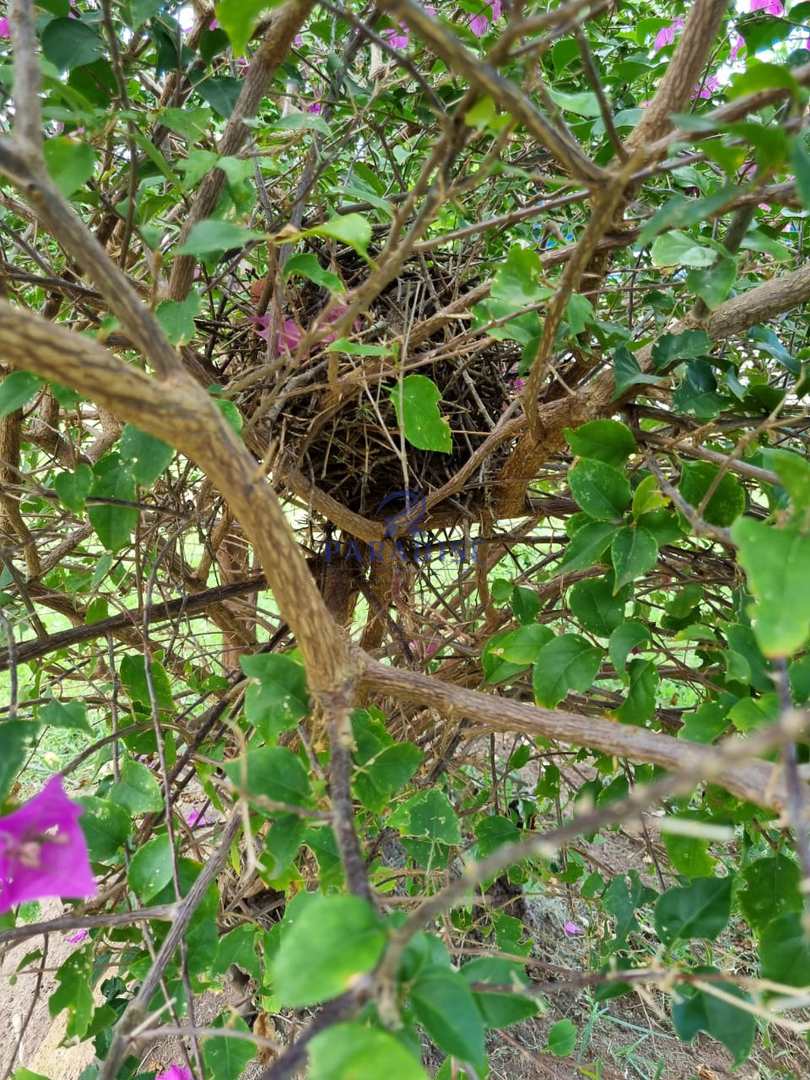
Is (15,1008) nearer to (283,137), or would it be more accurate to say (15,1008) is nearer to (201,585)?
(201,585)

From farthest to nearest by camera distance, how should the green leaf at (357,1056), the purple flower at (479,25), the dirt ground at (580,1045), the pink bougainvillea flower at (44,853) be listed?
the dirt ground at (580,1045), the purple flower at (479,25), the pink bougainvillea flower at (44,853), the green leaf at (357,1056)

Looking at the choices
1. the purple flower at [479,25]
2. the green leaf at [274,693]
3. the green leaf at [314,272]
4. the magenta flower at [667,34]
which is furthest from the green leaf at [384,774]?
the magenta flower at [667,34]

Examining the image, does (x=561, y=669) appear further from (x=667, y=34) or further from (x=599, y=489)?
(x=667, y=34)

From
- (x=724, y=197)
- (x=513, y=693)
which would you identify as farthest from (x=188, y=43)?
(x=513, y=693)

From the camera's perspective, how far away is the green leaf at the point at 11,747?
35 cm

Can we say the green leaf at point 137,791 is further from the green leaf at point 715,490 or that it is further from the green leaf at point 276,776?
the green leaf at point 715,490

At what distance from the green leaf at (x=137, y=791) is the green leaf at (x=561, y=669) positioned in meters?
0.27

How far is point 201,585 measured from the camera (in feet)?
3.46

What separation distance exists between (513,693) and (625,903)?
381 mm

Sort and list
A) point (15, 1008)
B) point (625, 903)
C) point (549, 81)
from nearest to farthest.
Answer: point (625, 903)
point (549, 81)
point (15, 1008)

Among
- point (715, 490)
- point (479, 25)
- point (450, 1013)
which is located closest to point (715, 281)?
point (715, 490)

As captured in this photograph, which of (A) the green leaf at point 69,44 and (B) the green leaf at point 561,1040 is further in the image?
(B) the green leaf at point 561,1040

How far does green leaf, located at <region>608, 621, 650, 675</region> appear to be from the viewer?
0.46m

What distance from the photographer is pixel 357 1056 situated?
7.9 inches
